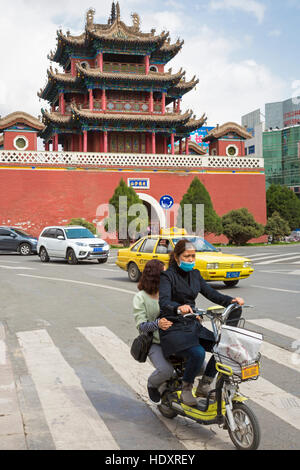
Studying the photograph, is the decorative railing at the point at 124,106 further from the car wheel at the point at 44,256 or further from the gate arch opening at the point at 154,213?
the car wheel at the point at 44,256

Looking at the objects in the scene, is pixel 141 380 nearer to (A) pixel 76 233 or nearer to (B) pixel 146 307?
(B) pixel 146 307

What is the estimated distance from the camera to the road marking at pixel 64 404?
4.12m

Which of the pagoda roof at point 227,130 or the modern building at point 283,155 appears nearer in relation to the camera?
the pagoda roof at point 227,130

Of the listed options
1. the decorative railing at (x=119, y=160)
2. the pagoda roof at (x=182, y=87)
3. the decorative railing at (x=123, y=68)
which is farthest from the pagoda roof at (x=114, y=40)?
the decorative railing at (x=119, y=160)

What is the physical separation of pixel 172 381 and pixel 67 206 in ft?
109

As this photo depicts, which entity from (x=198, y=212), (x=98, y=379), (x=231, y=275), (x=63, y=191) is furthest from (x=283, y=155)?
(x=98, y=379)

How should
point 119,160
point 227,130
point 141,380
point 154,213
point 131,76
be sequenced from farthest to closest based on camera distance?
point 227,130 < point 154,213 < point 131,76 < point 119,160 < point 141,380

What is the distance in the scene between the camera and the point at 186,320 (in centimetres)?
439

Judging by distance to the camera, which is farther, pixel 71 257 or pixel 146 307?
pixel 71 257

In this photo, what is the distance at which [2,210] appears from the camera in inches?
1391

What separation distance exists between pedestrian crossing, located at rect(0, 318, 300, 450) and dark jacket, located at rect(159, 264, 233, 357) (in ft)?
2.46

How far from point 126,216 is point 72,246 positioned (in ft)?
45.3

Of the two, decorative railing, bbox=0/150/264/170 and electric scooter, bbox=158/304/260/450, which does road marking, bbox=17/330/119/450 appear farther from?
decorative railing, bbox=0/150/264/170

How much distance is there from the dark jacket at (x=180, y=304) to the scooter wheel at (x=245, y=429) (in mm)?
632
